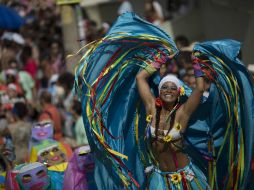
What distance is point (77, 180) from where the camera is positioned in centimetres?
896

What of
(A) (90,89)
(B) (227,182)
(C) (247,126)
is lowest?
(B) (227,182)

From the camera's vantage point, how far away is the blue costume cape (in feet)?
27.5

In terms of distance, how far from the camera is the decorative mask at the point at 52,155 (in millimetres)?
9805

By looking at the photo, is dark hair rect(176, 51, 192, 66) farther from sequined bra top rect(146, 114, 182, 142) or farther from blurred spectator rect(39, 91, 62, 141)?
sequined bra top rect(146, 114, 182, 142)

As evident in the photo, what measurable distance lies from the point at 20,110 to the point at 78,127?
104 cm

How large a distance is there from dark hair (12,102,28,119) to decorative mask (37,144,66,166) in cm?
218

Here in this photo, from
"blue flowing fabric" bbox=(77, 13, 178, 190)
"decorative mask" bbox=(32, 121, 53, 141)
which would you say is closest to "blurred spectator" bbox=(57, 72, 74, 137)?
"decorative mask" bbox=(32, 121, 53, 141)

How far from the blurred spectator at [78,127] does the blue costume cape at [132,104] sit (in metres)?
2.49

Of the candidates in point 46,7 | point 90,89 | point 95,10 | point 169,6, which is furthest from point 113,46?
point 46,7

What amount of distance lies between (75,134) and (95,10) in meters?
7.92

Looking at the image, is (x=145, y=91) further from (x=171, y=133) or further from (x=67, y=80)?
(x=67, y=80)

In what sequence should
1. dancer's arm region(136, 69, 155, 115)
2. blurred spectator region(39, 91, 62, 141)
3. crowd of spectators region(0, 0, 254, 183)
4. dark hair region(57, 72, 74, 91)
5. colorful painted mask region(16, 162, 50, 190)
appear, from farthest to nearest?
1. dark hair region(57, 72, 74, 91)
2. blurred spectator region(39, 91, 62, 141)
3. crowd of spectators region(0, 0, 254, 183)
4. colorful painted mask region(16, 162, 50, 190)
5. dancer's arm region(136, 69, 155, 115)

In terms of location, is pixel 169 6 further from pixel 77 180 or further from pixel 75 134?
pixel 77 180

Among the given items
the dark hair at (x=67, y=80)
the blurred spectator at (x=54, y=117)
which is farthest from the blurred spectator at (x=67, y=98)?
the blurred spectator at (x=54, y=117)
